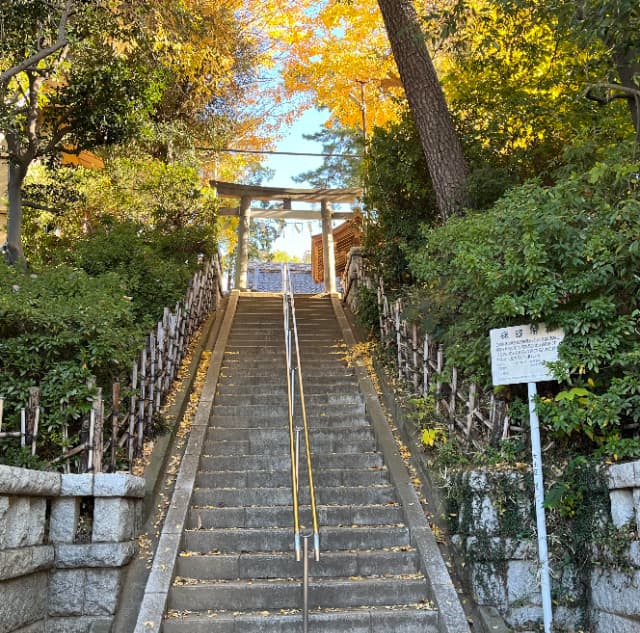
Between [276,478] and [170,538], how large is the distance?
1.33 m

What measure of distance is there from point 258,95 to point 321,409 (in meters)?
14.2

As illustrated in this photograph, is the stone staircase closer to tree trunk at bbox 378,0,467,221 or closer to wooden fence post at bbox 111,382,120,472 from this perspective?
wooden fence post at bbox 111,382,120,472

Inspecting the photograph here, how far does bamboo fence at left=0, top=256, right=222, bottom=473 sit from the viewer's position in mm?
5082

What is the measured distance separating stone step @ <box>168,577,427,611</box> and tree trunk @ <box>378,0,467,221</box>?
16.3 ft

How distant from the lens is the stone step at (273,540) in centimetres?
547

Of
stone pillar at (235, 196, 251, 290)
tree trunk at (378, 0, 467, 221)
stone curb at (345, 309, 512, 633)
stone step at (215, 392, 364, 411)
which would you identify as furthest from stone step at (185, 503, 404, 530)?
stone pillar at (235, 196, 251, 290)

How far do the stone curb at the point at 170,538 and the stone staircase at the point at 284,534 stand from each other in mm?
104

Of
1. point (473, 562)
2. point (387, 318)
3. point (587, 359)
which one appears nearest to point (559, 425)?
point (587, 359)

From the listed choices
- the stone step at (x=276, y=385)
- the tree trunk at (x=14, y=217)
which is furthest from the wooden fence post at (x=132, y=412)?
the tree trunk at (x=14, y=217)

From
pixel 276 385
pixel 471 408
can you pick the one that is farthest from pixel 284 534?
pixel 276 385

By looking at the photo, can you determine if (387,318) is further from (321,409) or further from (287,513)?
(287,513)

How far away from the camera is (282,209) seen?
1744 centimetres

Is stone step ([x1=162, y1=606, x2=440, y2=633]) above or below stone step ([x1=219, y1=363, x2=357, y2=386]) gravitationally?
below

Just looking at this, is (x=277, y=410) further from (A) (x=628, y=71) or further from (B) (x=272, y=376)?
(A) (x=628, y=71)
